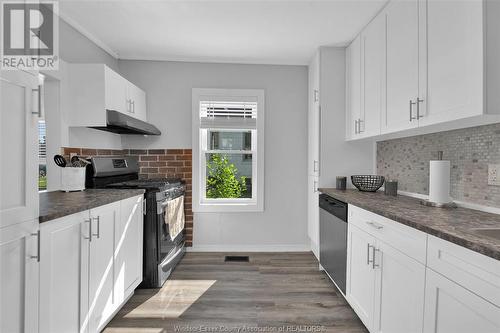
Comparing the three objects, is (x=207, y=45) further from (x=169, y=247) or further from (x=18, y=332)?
(x=18, y=332)

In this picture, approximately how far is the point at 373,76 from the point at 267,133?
158 centimetres

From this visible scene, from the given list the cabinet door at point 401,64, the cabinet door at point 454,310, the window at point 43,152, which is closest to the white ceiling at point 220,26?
the cabinet door at point 401,64

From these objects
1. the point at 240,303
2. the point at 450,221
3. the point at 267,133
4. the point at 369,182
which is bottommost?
the point at 240,303

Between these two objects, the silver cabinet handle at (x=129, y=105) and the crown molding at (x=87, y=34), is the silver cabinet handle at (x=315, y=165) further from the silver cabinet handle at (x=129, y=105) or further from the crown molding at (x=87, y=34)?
the crown molding at (x=87, y=34)

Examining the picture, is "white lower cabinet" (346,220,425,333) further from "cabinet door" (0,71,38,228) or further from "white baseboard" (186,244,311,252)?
"cabinet door" (0,71,38,228)

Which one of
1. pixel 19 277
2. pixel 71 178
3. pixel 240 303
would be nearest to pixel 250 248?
pixel 240 303

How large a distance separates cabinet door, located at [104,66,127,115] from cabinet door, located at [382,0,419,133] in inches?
97.4

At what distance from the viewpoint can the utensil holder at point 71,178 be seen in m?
2.27

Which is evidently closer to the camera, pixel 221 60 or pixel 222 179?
pixel 221 60

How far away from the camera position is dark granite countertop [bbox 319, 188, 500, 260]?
1.02 meters

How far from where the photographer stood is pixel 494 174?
5.47ft

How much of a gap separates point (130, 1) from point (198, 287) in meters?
2.61

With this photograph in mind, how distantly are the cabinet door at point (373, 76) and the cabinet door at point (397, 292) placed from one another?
3.81ft

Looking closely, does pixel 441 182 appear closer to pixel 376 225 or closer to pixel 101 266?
pixel 376 225
